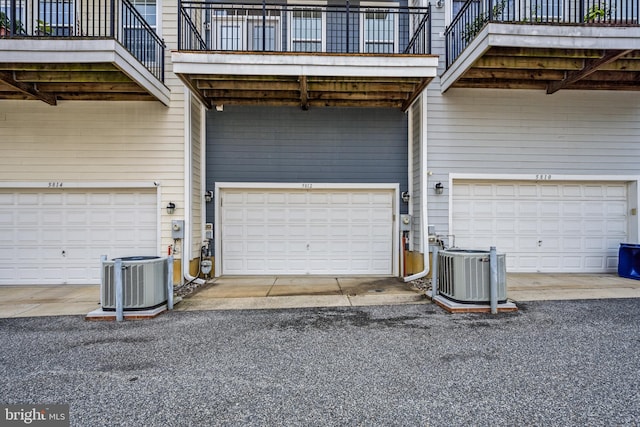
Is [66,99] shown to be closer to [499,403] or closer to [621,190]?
[499,403]

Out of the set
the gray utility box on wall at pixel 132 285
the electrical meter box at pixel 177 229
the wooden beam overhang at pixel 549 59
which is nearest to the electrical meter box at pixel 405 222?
the wooden beam overhang at pixel 549 59

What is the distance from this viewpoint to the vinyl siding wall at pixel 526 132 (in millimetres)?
7617

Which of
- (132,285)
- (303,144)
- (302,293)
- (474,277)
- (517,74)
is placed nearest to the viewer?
(132,285)

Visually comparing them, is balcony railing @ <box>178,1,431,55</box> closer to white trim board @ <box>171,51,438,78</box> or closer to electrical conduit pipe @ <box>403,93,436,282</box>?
electrical conduit pipe @ <box>403,93,436,282</box>

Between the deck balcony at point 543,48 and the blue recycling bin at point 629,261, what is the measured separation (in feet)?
11.3

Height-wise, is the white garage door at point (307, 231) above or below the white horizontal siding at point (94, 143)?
below

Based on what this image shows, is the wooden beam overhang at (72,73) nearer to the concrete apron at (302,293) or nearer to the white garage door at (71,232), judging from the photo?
the white garage door at (71,232)

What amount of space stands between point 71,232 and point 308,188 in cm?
515

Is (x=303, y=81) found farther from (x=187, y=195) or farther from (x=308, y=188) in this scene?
(x=187, y=195)

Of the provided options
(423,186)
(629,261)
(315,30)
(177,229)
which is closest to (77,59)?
(177,229)

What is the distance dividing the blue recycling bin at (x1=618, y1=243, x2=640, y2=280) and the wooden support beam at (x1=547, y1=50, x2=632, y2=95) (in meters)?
3.64

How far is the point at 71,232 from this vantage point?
7.45m

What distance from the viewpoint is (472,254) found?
5117mm

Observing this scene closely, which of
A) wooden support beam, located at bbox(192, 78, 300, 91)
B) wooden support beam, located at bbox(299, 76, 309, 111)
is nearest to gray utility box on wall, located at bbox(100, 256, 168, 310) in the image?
wooden support beam, located at bbox(192, 78, 300, 91)
